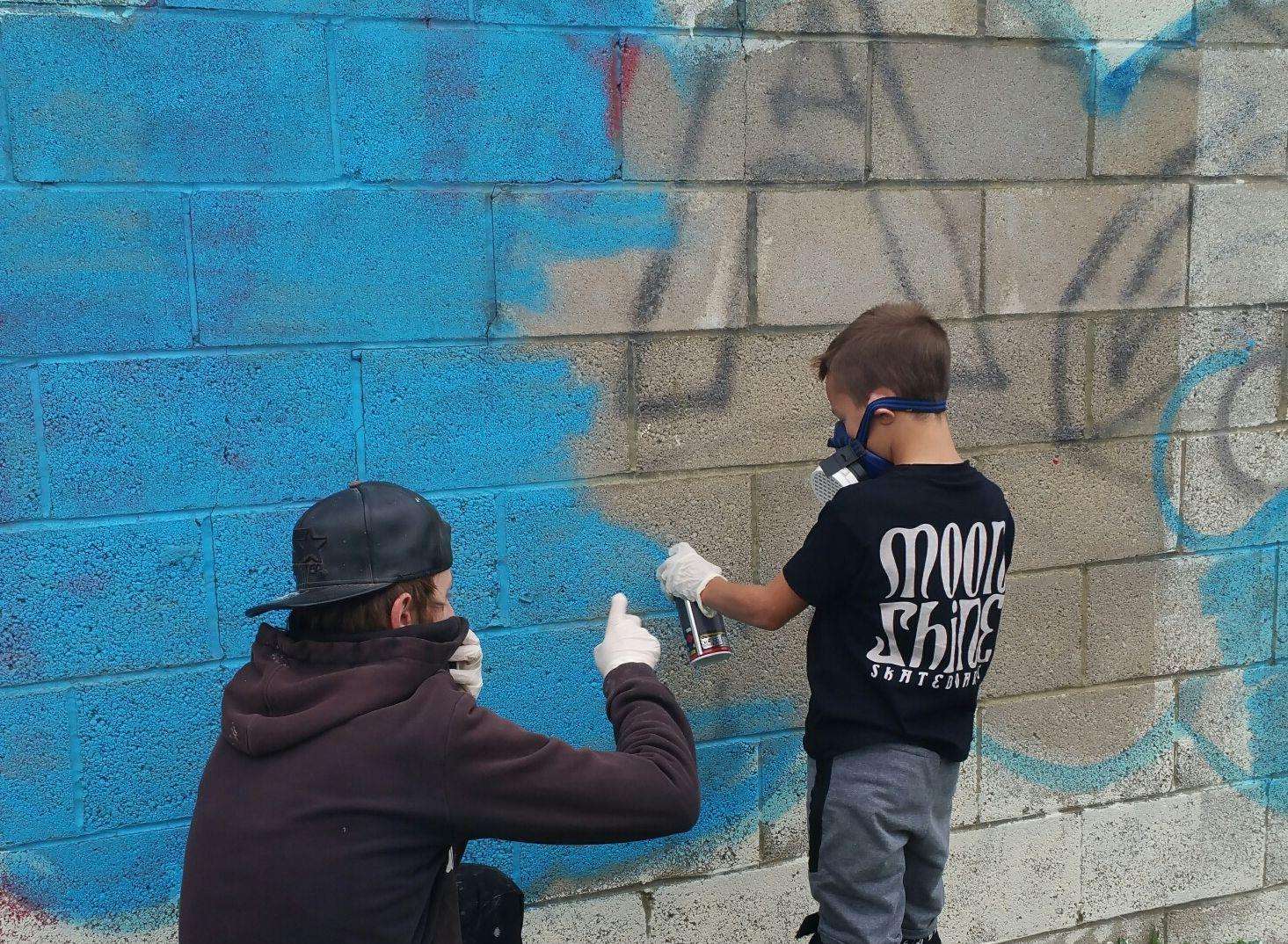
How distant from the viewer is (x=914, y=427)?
2.35m

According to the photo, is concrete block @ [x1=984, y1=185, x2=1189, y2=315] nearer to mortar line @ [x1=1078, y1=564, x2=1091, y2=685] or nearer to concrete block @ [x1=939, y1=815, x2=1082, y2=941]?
mortar line @ [x1=1078, y1=564, x2=1091, y2=685]

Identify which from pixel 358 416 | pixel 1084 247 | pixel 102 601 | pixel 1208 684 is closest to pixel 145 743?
pixel 102 601

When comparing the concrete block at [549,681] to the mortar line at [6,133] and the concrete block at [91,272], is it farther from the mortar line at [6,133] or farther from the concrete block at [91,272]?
the mortar line at [6,133]

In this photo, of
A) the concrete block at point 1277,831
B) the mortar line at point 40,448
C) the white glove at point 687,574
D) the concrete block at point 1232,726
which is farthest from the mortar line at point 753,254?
the concrete block at point 1277,831

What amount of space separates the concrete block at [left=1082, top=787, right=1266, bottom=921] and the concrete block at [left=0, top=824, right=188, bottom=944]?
2.45 meters

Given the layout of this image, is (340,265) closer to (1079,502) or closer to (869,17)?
(869,17)

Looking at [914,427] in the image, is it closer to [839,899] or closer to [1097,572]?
[839,899]

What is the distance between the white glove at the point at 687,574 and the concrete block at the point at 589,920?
811 millimetres

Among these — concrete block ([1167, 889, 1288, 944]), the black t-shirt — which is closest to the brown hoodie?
the black t-shirt

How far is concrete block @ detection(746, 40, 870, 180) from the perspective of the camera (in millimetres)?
2824

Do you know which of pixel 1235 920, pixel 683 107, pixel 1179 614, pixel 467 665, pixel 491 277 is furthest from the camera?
pixel 1235 920

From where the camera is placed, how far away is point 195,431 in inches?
98.0

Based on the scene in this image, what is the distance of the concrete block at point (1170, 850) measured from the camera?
336 centimetres

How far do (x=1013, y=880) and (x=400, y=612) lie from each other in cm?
225
